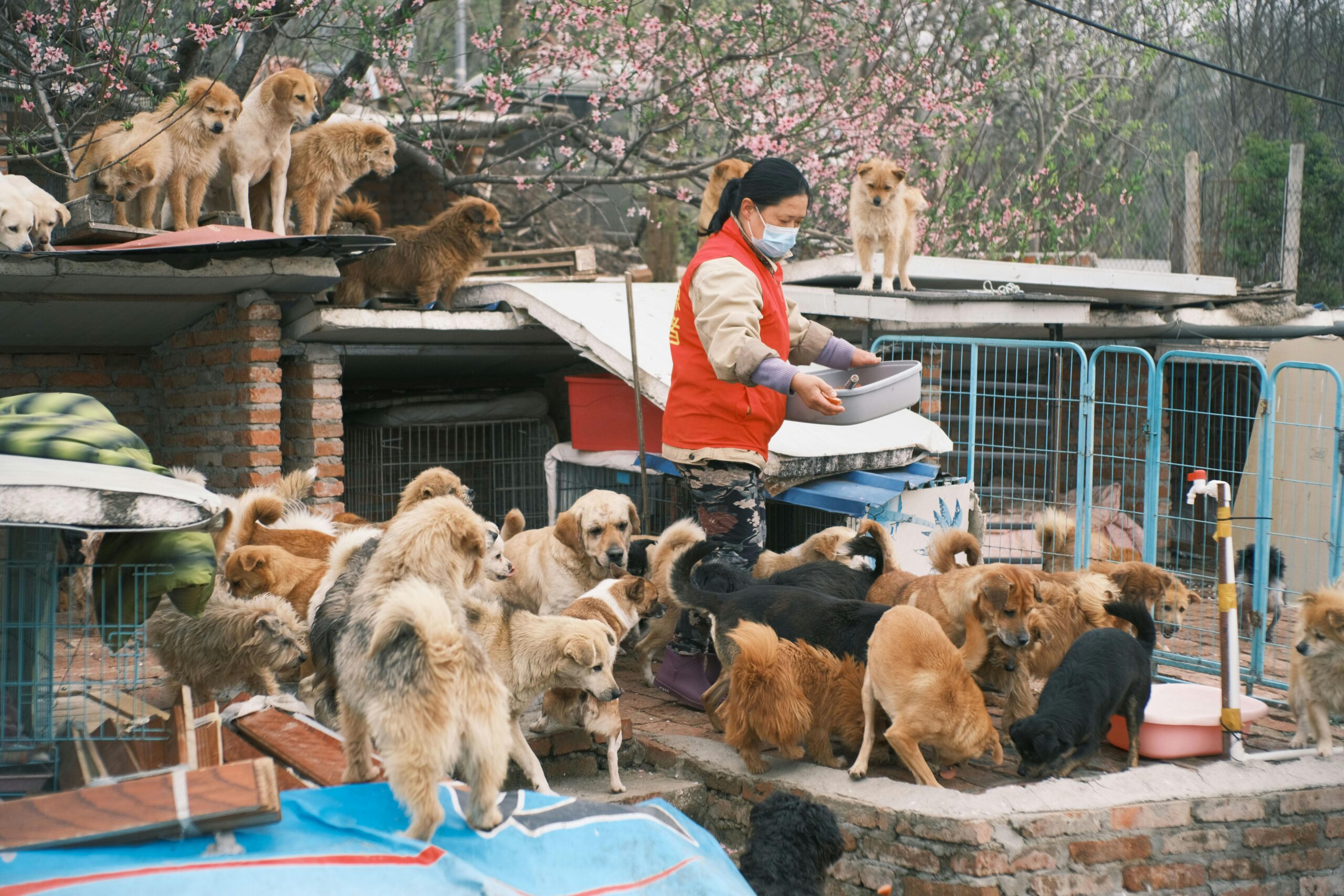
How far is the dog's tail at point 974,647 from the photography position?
4922 millimetres

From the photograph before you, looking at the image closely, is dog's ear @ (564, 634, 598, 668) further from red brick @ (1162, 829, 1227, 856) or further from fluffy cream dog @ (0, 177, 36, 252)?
fluffy cream dog @ (0, 177, 36, 252)

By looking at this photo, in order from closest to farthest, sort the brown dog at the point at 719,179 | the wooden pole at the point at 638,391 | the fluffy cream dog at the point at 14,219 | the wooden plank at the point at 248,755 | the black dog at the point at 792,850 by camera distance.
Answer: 1. the black dog at the point at 792,850
2. the wooden plank at the point at 248,755
3. the fluffy cream dog at the point at 14,219
4. the wooden pole at the point at 638,391
5. the brown dog at the point at 719,179

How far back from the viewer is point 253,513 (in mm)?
5844

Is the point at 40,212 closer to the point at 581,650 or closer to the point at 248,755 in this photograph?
the point at 248,755

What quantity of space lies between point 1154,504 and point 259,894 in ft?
18.4

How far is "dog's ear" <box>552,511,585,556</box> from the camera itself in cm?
610

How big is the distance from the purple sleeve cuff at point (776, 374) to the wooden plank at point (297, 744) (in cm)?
202

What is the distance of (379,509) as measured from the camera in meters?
10.1

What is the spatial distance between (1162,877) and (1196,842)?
8.2 inches

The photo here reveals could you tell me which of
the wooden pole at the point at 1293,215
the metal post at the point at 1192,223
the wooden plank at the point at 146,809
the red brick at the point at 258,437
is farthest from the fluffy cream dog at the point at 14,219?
the wooden pole at the point at 1293,215

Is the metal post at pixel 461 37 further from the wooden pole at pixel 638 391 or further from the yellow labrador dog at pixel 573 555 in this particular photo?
the yellow labrador dog at pixel 573 555

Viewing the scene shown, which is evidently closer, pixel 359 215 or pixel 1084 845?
pixel 1084 845

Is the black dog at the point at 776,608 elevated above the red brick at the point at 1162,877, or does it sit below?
above

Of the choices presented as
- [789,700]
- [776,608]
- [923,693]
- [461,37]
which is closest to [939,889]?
[923,693]
